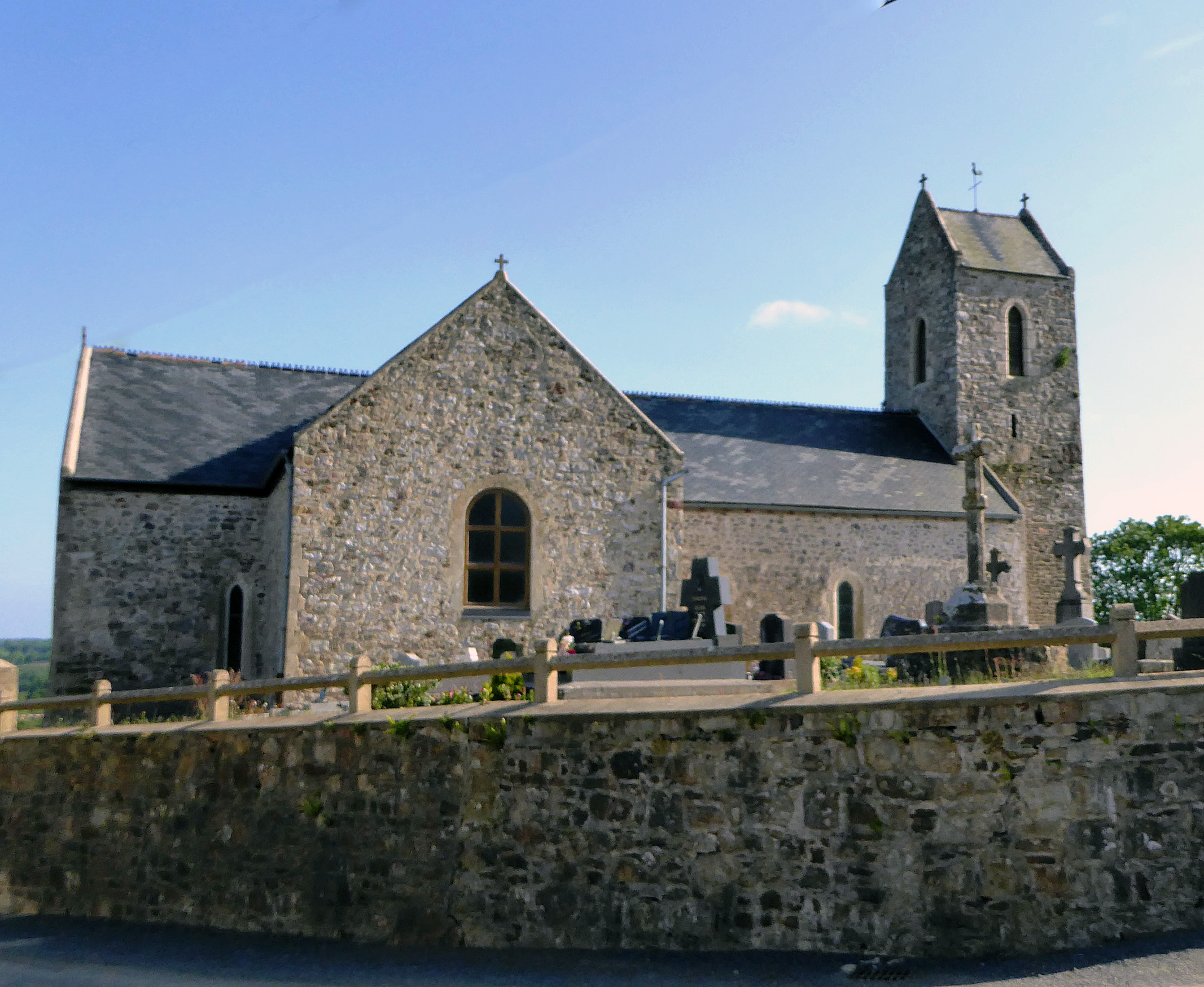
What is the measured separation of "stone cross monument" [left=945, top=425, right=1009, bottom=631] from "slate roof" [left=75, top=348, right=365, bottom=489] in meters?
11.4

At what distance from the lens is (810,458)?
25.2m

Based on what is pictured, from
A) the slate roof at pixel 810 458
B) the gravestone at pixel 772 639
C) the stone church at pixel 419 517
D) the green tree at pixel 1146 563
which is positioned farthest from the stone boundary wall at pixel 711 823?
the green tree at pixel 1146 563

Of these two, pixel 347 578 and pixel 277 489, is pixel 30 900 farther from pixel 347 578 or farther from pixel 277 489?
pixel 277 489

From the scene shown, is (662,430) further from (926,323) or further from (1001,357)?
(1001,357)

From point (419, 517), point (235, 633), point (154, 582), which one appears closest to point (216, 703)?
point (419, 517)

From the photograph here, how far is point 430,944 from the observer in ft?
32.9

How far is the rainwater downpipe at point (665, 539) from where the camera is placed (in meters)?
18.1

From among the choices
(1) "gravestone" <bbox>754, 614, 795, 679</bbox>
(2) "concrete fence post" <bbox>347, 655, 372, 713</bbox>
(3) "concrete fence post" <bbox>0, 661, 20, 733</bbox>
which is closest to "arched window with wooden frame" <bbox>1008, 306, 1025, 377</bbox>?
(1) "gravestone" <bbox>754, 614, 795, 679</bbox>

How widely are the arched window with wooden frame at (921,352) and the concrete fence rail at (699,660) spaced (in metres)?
18.7

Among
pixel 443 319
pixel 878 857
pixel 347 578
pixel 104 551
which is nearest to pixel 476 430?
pixel 443 319

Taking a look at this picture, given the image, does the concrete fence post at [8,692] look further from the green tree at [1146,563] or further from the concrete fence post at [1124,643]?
the green tree at [1146,563]

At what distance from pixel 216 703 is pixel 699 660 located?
6163 mm

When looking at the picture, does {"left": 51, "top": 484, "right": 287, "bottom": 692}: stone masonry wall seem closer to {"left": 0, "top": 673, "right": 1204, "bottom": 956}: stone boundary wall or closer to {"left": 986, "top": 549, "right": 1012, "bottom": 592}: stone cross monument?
{"left": 0, "top": 673, "right": 1204, "bottom": 956}: stone boundary wall

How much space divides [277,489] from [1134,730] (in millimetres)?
13957
